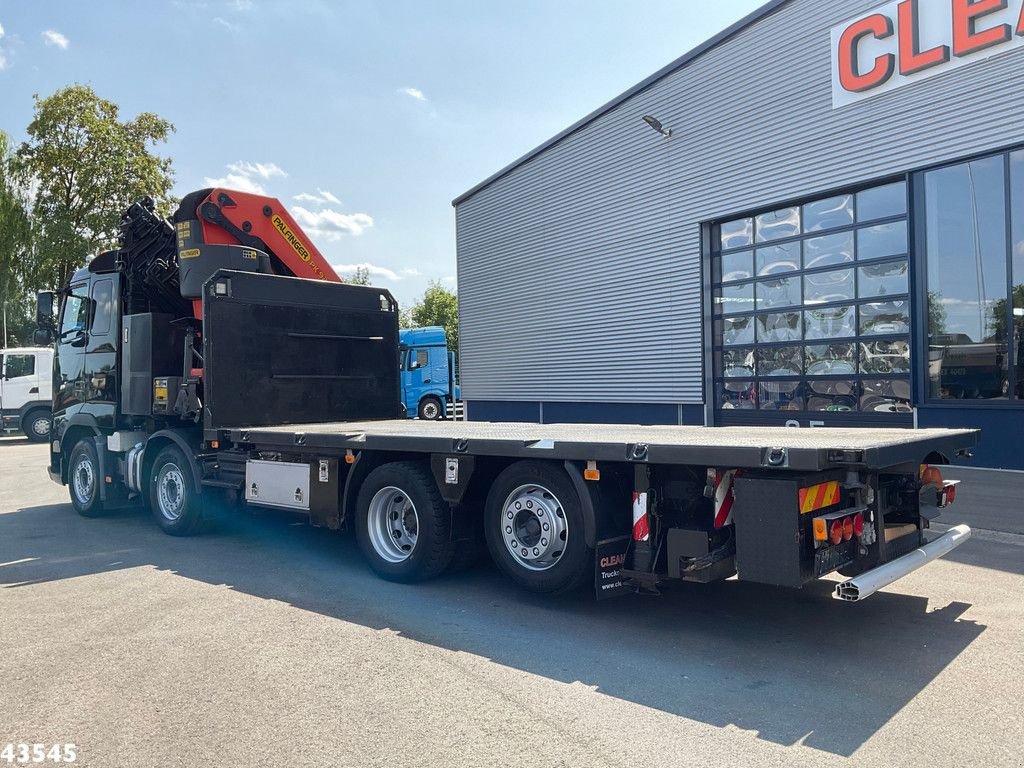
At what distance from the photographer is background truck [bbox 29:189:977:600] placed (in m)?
4.80

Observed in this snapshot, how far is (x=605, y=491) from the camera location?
18.1 feet

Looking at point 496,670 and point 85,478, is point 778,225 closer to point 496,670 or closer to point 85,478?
point 85,478

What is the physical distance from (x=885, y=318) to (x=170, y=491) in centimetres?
1089

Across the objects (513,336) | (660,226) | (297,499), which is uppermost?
(660,226)

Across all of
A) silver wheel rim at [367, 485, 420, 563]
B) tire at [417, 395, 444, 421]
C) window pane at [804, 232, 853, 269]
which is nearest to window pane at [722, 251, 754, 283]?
window pane at [804, 232, 853, 269]

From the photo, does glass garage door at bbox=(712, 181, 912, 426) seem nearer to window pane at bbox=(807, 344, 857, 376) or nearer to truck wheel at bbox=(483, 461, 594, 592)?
window pane at bbox=(807, 344, 857, 376)

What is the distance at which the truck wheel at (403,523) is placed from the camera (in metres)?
6.35

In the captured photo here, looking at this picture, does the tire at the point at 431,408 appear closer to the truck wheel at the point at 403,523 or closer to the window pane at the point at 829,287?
the window pane at the point at 829,287

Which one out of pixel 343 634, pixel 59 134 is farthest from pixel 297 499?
pixel 59 134

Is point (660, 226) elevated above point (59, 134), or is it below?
below

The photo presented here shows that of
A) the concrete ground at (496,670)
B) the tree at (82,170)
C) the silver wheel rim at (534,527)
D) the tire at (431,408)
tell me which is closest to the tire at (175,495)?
the concrete ground at (496,670)

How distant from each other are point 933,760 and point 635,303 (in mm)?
14655

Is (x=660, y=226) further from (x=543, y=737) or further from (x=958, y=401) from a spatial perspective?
(x=543, y=737)

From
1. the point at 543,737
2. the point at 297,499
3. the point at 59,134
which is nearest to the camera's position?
the point at 543,737
